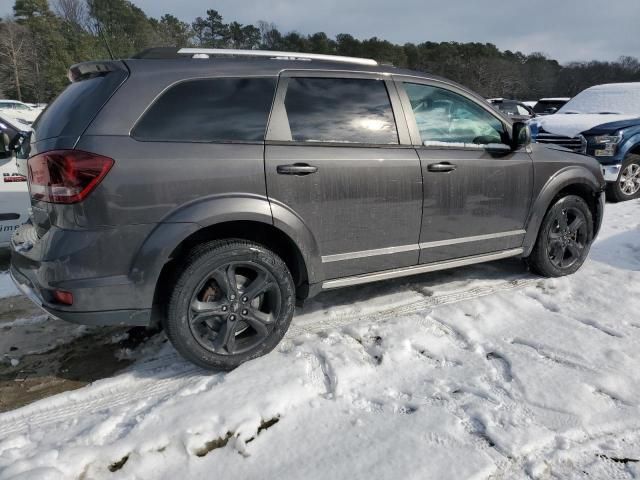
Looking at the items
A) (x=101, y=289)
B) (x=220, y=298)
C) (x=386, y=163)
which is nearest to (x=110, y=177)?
(x=101, y=289)

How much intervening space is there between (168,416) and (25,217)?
130 inches

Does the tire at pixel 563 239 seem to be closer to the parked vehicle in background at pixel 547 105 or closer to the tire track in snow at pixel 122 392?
the tire track in snow at pixel 122 392

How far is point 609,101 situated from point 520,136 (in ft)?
21.8

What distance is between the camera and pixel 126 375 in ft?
9.19

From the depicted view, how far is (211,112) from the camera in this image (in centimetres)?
267

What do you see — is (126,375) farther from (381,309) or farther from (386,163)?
(386,163)

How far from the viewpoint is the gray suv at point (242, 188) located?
7.89 ft

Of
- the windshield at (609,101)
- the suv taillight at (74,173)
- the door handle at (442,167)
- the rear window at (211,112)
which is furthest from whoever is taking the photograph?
the windshield at (609,101)

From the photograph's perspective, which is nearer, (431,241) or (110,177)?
(110,177)

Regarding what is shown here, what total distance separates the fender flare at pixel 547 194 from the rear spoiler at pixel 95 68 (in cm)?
322

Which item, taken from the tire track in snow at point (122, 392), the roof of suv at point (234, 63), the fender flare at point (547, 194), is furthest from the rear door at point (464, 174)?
the tire track in snow at point (122, 392)

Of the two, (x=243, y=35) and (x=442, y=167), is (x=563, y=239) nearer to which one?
(x=442, y=167)

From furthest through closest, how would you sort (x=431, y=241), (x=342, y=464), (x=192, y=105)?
1. (x=431, y=241)
2. (x=192, y=105)
3. (x=342, y=464)

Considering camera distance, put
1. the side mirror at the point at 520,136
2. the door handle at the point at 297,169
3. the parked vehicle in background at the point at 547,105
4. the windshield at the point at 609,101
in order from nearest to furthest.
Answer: the door handle at the point at 297,169
the side mirror at the point at 520,136
the windshield at the point at 609,101
the parked vehicle in background at the point at 547,105
